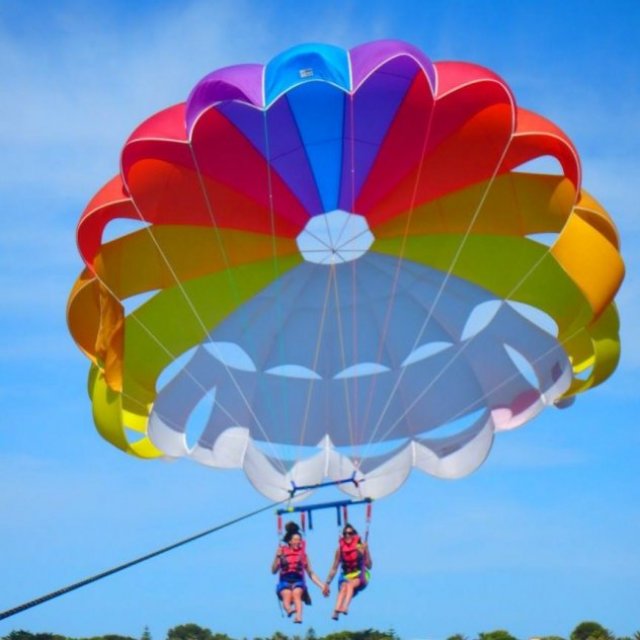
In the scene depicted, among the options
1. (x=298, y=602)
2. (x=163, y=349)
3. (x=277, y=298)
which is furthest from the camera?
(x=277, y=298)

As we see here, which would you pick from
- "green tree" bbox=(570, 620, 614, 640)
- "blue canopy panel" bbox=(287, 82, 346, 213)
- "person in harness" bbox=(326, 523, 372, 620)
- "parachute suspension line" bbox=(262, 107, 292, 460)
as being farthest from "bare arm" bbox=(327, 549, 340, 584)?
"green tree" bbox=(570, 620, 614, 640)

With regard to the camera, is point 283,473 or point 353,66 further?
point 283,473

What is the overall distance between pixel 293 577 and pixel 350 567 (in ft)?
1.78

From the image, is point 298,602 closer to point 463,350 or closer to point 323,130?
point 463,350

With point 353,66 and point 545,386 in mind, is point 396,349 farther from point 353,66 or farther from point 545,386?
point 353,66

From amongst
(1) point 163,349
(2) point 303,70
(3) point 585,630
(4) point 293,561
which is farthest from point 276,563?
(3) point 585,630

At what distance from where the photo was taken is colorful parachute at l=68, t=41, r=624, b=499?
1324cm

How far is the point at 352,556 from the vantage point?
13055 millimetres

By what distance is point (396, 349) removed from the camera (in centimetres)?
1509

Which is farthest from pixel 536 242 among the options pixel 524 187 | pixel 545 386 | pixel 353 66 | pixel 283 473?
pixel 283 473

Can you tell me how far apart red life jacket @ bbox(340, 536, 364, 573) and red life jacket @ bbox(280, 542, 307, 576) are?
0.37 metres

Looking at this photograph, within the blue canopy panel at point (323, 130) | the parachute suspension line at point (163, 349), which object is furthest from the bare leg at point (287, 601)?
the blue canopy panel at point (323, 130)

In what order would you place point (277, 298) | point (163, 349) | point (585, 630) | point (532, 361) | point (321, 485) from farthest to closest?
point (585, 630)
point (277, 298)
point (163, 349)
point (532, 361)
point (321, 485)

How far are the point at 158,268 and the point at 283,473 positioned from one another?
8.41ft
